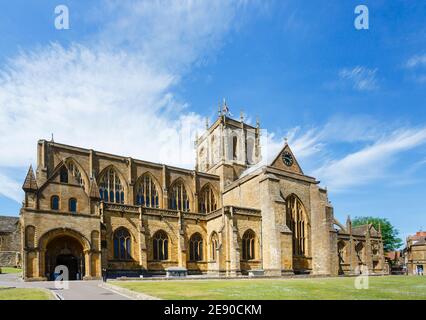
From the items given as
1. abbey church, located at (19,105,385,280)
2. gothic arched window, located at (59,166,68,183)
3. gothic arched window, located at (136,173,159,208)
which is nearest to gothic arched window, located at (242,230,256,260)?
abbey church, located at (19,105,385,280)

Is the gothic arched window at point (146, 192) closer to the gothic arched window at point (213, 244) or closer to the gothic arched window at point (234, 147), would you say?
the gothic arched window at point (213, 244)

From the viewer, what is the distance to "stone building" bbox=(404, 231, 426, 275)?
76688 mm

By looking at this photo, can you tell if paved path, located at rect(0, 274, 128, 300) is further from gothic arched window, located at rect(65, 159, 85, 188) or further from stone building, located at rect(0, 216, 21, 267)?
stone building, located at rect(0, 216, 21, 267)

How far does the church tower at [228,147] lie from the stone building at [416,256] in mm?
43652

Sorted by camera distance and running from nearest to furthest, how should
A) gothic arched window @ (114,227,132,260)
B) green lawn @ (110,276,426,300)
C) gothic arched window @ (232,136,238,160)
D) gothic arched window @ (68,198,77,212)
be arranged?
green lawn @ (110,276,426,300)
gothic arched window @ (68,198,77,212)
gothic arched window @ (114,227,132,260)
gothic arched window @ (232,136,238,160)

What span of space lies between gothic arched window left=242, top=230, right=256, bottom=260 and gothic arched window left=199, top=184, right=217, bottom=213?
36.3 ft

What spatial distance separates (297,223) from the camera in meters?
44.4

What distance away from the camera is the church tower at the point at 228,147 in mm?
56219

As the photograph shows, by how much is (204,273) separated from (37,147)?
72.6 ft

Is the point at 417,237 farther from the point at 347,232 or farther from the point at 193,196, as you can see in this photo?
the point at 193,196

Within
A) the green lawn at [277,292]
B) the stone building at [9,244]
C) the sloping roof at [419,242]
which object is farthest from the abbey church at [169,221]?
the sloping roof at [419,242]

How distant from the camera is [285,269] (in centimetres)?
3834
